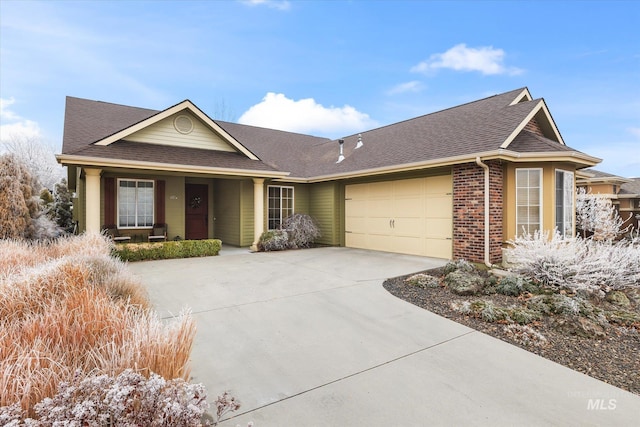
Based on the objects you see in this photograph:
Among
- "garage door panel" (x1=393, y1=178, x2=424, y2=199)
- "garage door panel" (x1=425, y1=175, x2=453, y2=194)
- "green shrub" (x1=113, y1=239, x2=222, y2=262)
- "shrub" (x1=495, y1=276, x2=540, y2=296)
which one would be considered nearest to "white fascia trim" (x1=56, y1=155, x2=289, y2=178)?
"green shrub" (x1=113, y1=239, x2=222, y2=262)

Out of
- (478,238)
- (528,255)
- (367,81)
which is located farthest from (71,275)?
(367,81)

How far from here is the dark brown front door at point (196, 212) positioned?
516 inches

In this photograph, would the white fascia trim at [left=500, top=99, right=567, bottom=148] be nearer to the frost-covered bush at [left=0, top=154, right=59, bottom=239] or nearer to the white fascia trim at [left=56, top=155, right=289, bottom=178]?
the white fascia trim at [left=56, top=155, right=289, bottom=178]

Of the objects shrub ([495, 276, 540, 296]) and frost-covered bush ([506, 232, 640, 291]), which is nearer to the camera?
frost-covered bush ([506, 232, 640, 291])

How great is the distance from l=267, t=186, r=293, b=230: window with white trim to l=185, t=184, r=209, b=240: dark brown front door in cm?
296

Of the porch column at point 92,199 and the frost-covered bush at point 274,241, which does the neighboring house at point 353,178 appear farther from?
the frost-covered bush at point 274,241

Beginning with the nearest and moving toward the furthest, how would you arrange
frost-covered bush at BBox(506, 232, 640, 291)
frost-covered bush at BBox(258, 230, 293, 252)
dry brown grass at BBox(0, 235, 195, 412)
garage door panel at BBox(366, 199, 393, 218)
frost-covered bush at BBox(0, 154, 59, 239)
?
1. dry brown grass at BBox(0, 235, 195, 412)
2. frost-covered bush at BBox(506, 232, 640, 291)
3. frost-covered bush at BBox(0, 154, 59, 239)
4. garage door panel at BBox(366, 199, 393, 218)
5. frost-covered bush at BBox(258, 230, 293, 252)

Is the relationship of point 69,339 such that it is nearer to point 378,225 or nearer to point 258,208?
point 258,208

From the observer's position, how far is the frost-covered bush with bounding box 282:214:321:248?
12.4m

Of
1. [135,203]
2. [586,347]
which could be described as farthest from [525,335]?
[135,203]

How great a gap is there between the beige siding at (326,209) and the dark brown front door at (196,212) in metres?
4.56

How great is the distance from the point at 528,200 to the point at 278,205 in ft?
28.4

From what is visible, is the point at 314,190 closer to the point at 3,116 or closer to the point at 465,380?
the point at 465,380

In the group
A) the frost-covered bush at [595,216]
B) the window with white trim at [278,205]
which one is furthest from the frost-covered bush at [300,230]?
the frost-covered bush at [595,216]
